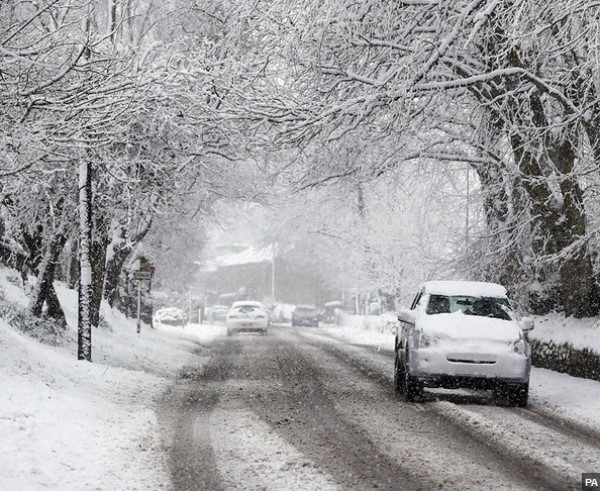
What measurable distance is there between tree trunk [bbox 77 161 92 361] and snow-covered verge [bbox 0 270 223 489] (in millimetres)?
768

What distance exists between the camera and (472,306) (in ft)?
46.5

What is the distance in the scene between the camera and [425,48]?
13727 millimetres

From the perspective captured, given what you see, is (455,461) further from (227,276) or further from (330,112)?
(227,276)

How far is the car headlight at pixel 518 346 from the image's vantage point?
1278 centimetres

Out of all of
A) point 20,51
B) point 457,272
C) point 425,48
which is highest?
point 425,48

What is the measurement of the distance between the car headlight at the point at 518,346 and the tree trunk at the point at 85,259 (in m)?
8.02

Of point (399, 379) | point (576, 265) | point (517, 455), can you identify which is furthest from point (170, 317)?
point (517, 455)

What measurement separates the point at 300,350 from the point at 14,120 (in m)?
18.3

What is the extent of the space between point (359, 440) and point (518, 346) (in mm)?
4275

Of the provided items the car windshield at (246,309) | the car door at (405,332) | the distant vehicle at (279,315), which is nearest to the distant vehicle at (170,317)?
the car windshield at (246,309)

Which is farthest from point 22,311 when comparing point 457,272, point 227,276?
point 227,276

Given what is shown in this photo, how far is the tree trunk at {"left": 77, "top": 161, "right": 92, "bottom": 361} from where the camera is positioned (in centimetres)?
1612

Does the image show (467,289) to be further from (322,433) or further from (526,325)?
(322,433)

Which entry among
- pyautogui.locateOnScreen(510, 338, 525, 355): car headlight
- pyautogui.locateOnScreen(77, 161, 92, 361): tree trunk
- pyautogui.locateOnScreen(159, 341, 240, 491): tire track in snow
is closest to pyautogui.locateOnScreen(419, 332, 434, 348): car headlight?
pyautogui.locateOnScreen(510, 338, 525, 355): car headlight
